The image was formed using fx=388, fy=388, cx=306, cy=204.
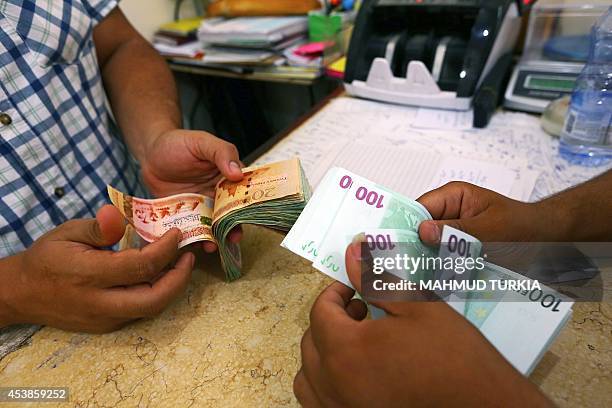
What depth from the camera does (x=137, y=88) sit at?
3.42 ft

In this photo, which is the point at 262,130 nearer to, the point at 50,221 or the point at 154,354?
the point at 50,221

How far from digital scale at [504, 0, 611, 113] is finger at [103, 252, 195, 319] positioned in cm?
94

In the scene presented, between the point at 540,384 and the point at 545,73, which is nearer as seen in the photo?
the point at 540,384

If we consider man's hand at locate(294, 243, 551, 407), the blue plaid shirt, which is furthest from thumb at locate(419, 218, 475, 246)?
the blue plaid shirt

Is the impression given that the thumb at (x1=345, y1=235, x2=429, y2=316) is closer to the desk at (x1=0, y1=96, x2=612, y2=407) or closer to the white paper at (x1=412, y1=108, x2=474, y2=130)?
the desk at (x1=0, y1=96, x2=612, y2=407)

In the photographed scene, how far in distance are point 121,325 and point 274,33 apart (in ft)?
3.87

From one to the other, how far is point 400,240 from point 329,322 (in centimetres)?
15

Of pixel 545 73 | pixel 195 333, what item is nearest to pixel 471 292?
pixel 195 333

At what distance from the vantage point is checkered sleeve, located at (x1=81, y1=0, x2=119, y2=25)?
36.6 inches

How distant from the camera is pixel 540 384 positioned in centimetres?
46

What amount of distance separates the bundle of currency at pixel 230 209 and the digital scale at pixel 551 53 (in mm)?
713

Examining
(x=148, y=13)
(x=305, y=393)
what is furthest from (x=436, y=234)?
(x=148, y=13)

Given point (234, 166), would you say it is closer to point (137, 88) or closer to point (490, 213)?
point (490, 213)

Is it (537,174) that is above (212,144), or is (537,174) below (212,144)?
below
